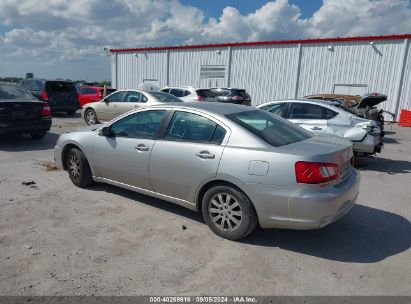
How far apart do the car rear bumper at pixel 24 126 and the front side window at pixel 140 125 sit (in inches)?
193

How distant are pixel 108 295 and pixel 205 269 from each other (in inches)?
36.6

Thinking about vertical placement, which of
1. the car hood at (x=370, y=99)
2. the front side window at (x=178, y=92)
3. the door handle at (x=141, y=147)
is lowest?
the door handle at (x=141, y=147)

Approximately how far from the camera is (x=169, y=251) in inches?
143

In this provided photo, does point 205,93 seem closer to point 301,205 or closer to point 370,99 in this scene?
point 370,99

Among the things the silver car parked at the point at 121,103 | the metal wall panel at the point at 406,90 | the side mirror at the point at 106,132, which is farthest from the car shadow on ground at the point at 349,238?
the metal wall panel at the point at 406,90

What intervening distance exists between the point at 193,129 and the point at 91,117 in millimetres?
10438

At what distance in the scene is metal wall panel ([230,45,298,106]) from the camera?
20.7 meters

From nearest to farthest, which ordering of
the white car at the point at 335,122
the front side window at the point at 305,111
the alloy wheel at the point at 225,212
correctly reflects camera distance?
the alloy wheel at the point at 225,212 < the white car at the point at 335,122 < the front side window at the point at 305,111

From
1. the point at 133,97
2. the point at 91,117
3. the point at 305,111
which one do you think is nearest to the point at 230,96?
the point at 133,97

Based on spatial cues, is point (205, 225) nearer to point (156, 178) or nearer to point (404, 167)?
point (156, 178)

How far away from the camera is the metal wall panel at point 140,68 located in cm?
2636

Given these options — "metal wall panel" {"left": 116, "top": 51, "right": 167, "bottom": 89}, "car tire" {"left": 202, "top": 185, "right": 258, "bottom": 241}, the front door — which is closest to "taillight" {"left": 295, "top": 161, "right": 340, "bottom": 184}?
"car tire" {"left": 202, "top": 185, "right": 258, "bottom": 241}

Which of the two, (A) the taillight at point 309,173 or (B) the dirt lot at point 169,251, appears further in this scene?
(A) the taillight at point 309,173

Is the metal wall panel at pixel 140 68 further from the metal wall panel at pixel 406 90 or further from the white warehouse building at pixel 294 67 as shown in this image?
the metal wall panel at pixel 406 90
